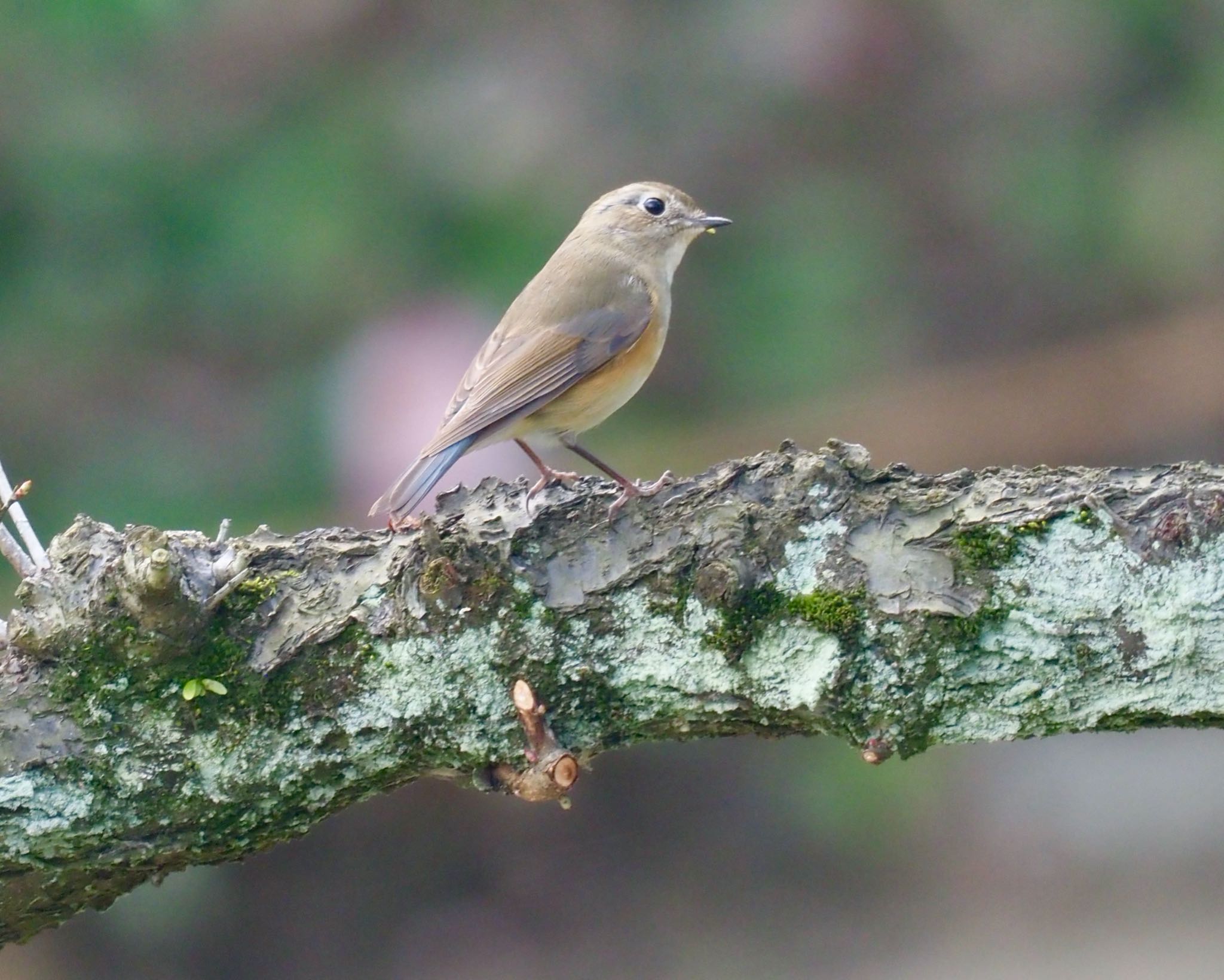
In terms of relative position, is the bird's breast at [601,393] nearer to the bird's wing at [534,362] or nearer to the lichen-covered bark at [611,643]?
the bird's wing at [534,362]

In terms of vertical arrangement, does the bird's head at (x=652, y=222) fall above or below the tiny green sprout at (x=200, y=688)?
above

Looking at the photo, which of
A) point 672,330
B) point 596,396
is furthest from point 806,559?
point 672,330

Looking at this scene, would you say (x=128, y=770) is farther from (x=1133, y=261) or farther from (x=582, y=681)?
(x=1133, y=261)

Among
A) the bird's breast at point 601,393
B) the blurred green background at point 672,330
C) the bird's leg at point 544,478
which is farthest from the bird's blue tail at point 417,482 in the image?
the blurred green background at point 672,330

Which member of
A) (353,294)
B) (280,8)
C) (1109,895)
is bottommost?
(1109,895)

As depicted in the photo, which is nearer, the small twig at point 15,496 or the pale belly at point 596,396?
the small twig at point 15,496

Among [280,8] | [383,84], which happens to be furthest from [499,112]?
[280,8]
